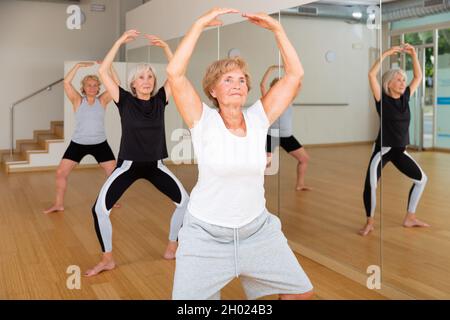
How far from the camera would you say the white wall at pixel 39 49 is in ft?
30.5

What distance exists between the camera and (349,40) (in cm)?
326

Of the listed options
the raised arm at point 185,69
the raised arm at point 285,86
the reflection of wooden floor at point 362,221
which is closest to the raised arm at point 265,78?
the reflection of wooden floor at point 362,221

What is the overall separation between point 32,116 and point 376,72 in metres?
7.97

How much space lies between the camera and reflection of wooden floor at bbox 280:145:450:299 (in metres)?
3.09

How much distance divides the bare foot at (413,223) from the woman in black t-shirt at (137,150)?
5.10 feet

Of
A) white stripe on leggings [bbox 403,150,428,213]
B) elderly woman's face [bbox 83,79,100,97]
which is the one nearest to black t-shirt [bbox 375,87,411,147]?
white stripe on leggings [bbox 403,150,428,213]

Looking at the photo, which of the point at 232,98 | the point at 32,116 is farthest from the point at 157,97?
the point at 32,116

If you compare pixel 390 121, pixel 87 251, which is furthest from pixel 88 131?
pixel 390 121

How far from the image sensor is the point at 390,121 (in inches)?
118

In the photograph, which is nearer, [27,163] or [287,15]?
[287,15]

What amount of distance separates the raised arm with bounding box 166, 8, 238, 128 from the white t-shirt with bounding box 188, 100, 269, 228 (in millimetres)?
51

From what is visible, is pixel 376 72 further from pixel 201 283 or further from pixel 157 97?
pixel 201 283

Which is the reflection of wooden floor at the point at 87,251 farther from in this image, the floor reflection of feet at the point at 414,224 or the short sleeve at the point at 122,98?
the short sleeve at the point at 122,98

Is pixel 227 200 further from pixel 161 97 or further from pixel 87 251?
pixel 87 251
